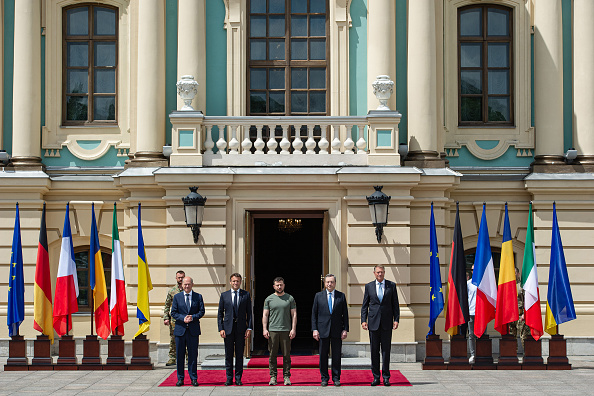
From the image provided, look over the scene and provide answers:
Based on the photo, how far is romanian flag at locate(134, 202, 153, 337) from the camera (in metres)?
16.7

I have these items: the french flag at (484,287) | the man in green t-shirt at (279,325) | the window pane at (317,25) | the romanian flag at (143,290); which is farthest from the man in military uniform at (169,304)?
the window pane at (317,25)

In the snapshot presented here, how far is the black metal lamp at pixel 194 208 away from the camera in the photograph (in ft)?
57.2

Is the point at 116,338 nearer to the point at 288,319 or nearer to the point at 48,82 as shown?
the point at 288,319

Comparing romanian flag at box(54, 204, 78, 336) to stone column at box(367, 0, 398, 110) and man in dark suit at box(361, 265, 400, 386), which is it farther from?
stone column at box(367, 0, 398, 110)

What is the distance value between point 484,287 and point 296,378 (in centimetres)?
362

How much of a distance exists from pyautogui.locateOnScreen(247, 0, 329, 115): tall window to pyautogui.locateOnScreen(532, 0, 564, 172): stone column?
418cm

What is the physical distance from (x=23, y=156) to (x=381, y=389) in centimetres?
876

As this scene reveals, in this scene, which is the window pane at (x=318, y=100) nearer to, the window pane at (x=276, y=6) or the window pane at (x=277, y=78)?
the window pane at (x=277, y=78)

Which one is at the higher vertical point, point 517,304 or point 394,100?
point 394,100

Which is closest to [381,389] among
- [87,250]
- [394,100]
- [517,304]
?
[517,304]

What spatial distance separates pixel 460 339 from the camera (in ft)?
54.1

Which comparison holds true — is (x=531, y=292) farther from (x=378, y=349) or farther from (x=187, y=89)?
(x=187, y=89)

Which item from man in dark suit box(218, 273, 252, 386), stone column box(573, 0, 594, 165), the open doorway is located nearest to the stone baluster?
man in dark suit box(218, 273, 252, 386)

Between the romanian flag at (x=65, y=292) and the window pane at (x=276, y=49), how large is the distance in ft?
17.9
